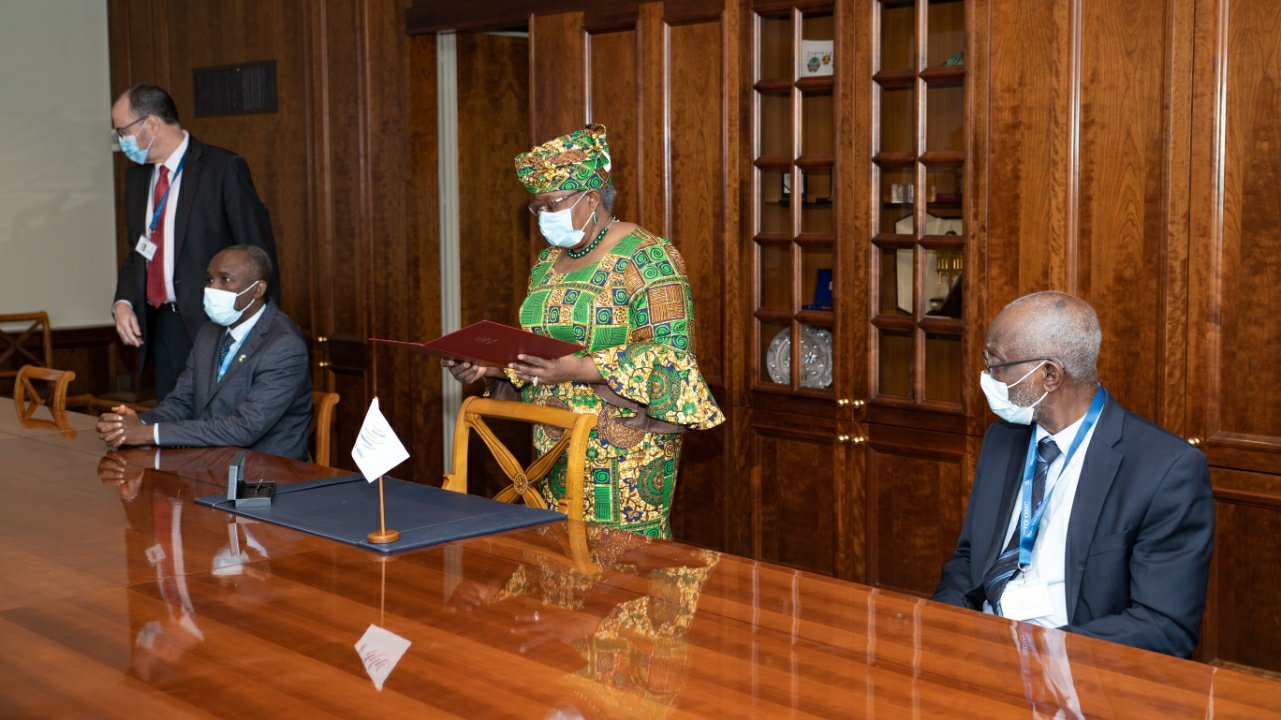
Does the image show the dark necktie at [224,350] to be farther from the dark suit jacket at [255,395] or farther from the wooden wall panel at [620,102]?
the wooden wall panel at [620,102]

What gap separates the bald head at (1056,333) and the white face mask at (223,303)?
2.18m

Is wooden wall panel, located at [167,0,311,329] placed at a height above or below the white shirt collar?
above

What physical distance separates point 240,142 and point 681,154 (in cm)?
274

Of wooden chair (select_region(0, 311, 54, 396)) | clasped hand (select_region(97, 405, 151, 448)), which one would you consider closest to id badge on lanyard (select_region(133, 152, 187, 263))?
clasped hand (select_region(97, 405, 151, 448))

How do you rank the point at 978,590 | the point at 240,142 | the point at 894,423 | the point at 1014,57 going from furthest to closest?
the point at 240,142, the point at 894,423, the point at 1014,57, the point at 978,590

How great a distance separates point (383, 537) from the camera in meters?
2.38

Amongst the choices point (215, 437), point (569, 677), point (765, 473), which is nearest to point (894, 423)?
point (765, 473)

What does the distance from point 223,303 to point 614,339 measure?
114 centimetres

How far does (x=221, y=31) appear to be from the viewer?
252 inches

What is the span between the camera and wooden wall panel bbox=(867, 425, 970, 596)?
3.95m

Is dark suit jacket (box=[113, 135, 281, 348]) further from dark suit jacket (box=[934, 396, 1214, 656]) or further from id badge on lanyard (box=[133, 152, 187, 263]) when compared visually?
dark suit jacket (box=[934, 396, 1214, 656])

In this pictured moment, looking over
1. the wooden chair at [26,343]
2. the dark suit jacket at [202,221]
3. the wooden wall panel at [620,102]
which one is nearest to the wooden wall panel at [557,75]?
the wooden wall panel at [620,102]

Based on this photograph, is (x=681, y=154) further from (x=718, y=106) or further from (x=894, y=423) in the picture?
(x=894, y=423)

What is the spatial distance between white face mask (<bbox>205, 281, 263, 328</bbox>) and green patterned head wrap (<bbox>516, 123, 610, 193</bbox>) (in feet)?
3.00
